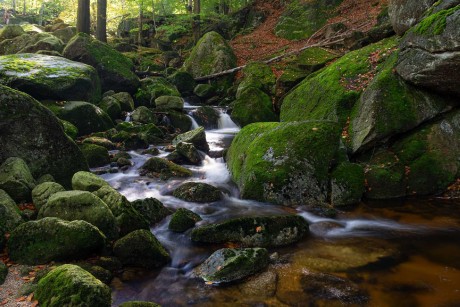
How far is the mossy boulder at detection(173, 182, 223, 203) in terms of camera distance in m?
7.52

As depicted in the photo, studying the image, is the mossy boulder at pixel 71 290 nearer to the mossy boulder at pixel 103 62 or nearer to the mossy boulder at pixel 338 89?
the mossy boulder at pixel 338 89

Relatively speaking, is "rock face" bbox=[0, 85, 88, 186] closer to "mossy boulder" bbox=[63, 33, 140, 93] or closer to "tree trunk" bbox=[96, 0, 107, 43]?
"mossy boulder" bbox=[63, 33, 140, 93]

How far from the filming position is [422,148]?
7.52 metres

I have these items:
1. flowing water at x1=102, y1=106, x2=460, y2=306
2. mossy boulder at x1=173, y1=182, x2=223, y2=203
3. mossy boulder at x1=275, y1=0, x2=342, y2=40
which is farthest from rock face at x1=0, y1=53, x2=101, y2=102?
mossy boulder at x1=275, y1=0, x2=342, y2=40

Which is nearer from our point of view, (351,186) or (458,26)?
(458,26)

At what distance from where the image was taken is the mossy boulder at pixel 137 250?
4.88 meters

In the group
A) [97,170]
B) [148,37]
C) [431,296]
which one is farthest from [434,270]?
[148,37]

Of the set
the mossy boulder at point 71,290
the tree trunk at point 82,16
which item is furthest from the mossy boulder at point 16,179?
the tree trunk at point 82,16

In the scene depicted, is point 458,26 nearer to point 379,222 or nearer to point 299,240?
point 379,222

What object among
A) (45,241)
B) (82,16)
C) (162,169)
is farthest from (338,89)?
(82,16)

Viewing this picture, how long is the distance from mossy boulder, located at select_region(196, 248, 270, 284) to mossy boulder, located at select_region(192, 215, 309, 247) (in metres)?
0.53

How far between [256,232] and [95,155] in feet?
18.7

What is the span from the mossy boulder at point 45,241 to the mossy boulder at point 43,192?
103cm

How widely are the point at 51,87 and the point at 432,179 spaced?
11.3 metres
